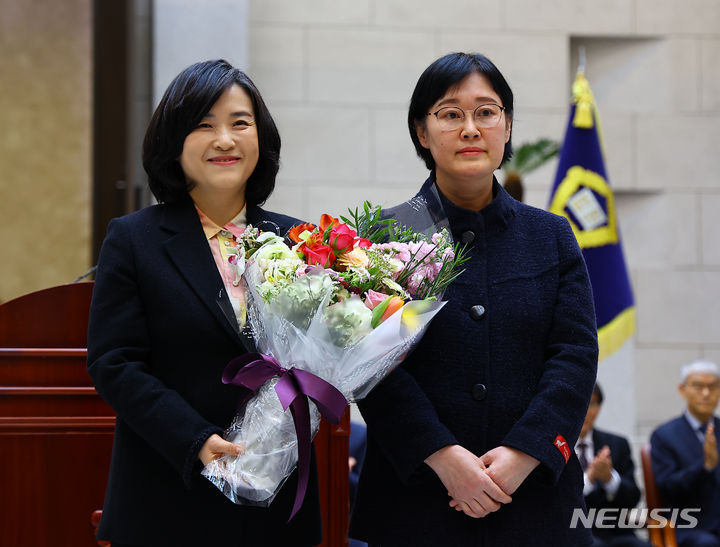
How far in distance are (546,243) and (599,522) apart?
2.28m

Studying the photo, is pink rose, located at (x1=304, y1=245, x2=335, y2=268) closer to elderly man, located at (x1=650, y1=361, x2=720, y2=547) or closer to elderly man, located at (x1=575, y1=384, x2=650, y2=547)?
elderly man, located at (x1=575, y1=384, x2=650, y2=547)

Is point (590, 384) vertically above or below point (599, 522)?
above

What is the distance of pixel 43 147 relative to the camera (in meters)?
5.43

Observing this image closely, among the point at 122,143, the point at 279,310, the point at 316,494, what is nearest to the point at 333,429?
the point at 316,494

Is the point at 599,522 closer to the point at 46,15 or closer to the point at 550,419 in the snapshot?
the point at 550,419

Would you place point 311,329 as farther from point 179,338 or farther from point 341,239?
point 179,338

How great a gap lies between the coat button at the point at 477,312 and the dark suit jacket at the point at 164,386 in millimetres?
509

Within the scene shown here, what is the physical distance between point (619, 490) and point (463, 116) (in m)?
2.83

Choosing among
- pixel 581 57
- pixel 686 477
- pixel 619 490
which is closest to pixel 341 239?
pixel 619 490

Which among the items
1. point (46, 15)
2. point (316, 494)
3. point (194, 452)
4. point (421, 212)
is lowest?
point (316, 494)

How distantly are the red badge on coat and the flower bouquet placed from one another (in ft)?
1.23

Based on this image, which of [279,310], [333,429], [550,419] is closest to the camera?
[279,310]

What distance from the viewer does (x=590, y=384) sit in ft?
6.33

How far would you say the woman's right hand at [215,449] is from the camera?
170 cm
